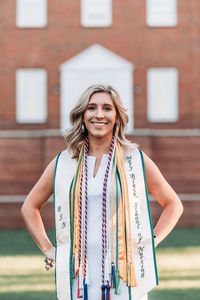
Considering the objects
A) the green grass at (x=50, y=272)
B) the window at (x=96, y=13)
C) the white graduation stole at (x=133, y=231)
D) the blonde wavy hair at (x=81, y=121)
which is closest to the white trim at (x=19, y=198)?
the green grass at (x=50, y=272)

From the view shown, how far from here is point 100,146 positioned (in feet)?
10.5

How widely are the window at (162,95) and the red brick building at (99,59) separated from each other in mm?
33

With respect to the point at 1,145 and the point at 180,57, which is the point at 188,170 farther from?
the point at 1,145

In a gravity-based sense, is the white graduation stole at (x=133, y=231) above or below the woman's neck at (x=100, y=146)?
below

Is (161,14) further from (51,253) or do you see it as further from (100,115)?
(51,253)

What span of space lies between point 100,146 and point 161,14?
A: 1775 centimetres

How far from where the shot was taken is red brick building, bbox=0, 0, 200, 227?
65.3ft

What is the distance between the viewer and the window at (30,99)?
65.9 ft

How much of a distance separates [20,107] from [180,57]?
5482 millimetres

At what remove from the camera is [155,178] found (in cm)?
319

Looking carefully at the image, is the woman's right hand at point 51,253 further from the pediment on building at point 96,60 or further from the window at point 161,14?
the window at point 161,14

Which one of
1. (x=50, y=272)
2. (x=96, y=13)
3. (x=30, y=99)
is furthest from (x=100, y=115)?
(x=96, y=13)

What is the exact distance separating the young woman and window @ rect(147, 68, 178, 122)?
17056 millimetres

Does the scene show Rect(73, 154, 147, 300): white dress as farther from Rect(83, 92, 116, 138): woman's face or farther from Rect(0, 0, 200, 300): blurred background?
Rect(0, 0, 200, 300): blurred background
